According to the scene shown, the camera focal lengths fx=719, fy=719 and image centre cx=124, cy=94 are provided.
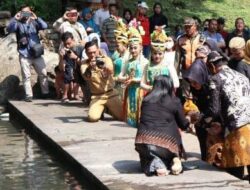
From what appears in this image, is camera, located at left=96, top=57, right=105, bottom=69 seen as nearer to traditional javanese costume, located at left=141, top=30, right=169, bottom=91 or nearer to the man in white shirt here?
traditional javanese costume, located at left=141, top=30, right=169, bottom=91

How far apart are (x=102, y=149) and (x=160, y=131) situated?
1.89m

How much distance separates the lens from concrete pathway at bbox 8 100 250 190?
7.66 meters

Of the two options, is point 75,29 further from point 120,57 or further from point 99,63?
point 99,63

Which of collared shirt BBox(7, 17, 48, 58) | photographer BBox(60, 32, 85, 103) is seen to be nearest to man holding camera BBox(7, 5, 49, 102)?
collared shirt BBox(7, 17, 48, 58)

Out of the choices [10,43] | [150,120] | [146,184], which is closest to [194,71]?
[150,120]

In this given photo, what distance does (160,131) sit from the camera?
26.3ft

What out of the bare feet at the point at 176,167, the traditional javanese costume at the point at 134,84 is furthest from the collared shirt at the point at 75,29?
the bare feet at the point at 176,167

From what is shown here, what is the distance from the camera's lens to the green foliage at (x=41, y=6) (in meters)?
20.9

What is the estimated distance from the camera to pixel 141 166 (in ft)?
27.0

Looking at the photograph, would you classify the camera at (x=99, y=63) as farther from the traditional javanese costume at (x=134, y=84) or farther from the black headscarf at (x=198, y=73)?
the black headscarf at (x=198, y=73)

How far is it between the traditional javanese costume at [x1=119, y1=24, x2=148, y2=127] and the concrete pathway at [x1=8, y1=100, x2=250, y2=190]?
0.76 feet

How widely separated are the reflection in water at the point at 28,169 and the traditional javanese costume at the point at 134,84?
162 cm

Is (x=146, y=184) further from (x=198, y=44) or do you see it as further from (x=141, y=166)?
(x=198, y=44)

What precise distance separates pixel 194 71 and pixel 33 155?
2.95 meters
